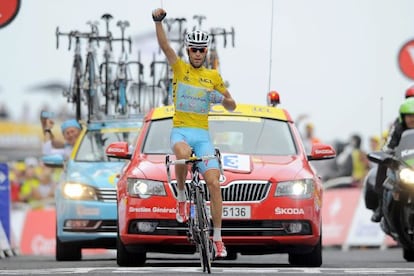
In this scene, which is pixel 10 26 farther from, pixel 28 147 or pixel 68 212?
pixel 28 147

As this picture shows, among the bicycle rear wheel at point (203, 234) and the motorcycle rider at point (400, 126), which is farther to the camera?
the motorcycle rider at point (400, 126)

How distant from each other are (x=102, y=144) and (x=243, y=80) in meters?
2.46

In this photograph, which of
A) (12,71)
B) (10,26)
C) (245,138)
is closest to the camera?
(245,138)

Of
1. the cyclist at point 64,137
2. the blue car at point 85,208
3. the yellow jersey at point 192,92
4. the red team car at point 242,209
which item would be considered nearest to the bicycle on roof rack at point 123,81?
the cyclist at point 64,137

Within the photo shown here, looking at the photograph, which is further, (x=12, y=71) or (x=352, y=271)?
(x=12, y=71)

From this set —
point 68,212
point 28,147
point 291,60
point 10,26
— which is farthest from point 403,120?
point 28,147

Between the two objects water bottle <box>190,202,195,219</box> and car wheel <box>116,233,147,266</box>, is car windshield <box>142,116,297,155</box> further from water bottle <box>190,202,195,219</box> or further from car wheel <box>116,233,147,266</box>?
water bottle <box>190,202,195,219</box>

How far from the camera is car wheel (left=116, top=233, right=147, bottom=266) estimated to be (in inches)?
576

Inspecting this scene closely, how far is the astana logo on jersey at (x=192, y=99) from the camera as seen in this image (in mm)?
13641

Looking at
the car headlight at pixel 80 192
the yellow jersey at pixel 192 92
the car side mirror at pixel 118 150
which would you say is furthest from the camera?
the car headlight at pixel 80 192

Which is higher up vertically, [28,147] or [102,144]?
[102,144]

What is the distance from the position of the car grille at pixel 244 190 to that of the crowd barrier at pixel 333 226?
10.1 metres

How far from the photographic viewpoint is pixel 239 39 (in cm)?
2045

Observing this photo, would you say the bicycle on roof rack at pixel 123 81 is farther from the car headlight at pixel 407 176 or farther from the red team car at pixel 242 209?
the red team car at pixel 242 209
